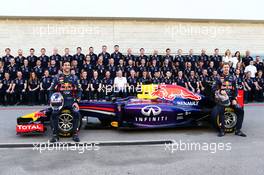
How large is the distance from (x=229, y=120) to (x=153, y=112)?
167 cm

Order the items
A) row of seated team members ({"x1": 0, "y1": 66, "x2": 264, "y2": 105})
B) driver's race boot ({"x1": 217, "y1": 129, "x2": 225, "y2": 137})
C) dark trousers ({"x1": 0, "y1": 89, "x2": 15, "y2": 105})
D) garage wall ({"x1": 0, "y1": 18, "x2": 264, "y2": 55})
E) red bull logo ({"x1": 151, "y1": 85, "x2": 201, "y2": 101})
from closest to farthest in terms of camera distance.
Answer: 1. driver's race boot ({"x1": 217, "y1": 129, "x2": 225, "y2": 137})
2. red bull logo ({"x1": 151, "y1": 85, "x2": 201, "y2": 101})
3. row of seated team members ({"x1": 0, "y1": 66, "x2": 264, "y2": 105})
4. dark trousers ({"x1": 0, "y1": 89, "x2": 15, "y2": 105})
5. garage wall ({"x1": 0, "y1": 18, "x2": 264, "y2": 55})

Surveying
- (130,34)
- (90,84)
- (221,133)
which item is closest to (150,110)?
(221,133)

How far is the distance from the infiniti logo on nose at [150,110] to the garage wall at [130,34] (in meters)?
7.89

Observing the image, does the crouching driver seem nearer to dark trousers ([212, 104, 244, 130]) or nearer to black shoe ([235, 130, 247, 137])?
dark trousers ([212, 104, 244, 130])

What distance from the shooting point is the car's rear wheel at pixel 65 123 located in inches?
244

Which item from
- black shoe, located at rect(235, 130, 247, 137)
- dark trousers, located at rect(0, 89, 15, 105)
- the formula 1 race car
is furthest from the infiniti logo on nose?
dark trousers, located at rect(0, 89, 15, 105)

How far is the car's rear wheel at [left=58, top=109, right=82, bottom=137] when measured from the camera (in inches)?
244

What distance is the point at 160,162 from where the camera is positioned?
15.8 ft

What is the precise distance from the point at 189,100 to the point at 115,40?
790cm

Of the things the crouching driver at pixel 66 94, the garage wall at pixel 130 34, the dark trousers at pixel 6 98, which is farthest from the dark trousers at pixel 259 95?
the dark trousers at pixel 6 98

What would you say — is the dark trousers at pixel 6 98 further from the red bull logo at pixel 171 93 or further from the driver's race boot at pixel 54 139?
the red bull logo at pixel 171 93

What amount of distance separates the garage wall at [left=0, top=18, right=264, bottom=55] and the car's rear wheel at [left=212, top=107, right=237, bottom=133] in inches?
322

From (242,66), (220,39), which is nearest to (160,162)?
(242,66)

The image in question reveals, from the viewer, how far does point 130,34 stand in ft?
46.2
